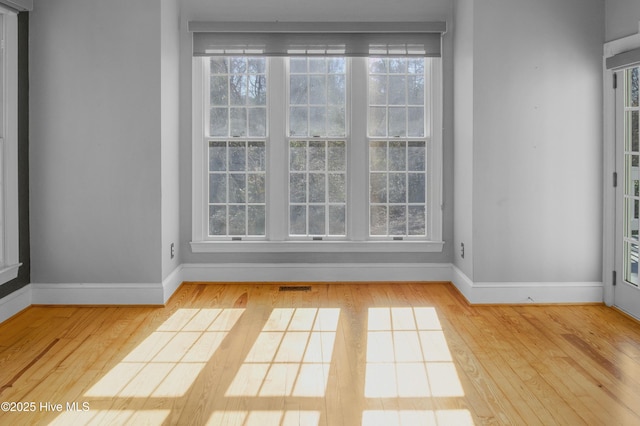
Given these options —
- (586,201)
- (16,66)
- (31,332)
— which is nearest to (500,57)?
(586,201)

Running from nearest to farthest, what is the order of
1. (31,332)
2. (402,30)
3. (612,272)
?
(31,332) < (612,272) < (402,30)

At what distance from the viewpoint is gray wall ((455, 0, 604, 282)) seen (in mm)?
4559

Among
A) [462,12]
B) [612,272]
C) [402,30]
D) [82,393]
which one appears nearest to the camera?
[82,393]

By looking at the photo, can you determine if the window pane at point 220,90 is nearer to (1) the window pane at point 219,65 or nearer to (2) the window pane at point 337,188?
(1) the window pane at point 219,65

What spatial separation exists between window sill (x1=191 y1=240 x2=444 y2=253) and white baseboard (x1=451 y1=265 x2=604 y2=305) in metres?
0.84

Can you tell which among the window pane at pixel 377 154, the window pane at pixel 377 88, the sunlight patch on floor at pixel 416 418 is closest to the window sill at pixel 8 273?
the sunlight patch on floor at pixel 416 418

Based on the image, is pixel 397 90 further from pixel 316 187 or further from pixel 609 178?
pixel 609 178

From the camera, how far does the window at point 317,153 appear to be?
5.32 m

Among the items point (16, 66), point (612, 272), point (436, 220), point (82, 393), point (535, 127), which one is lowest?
point (82, 393)

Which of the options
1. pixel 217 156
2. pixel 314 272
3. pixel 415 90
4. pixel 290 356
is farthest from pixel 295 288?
pixel 415 90

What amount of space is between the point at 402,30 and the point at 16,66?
11.0ft

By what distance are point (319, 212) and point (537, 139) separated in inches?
83.2

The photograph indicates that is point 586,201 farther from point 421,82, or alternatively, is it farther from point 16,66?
point 16,66

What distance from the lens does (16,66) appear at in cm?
421
